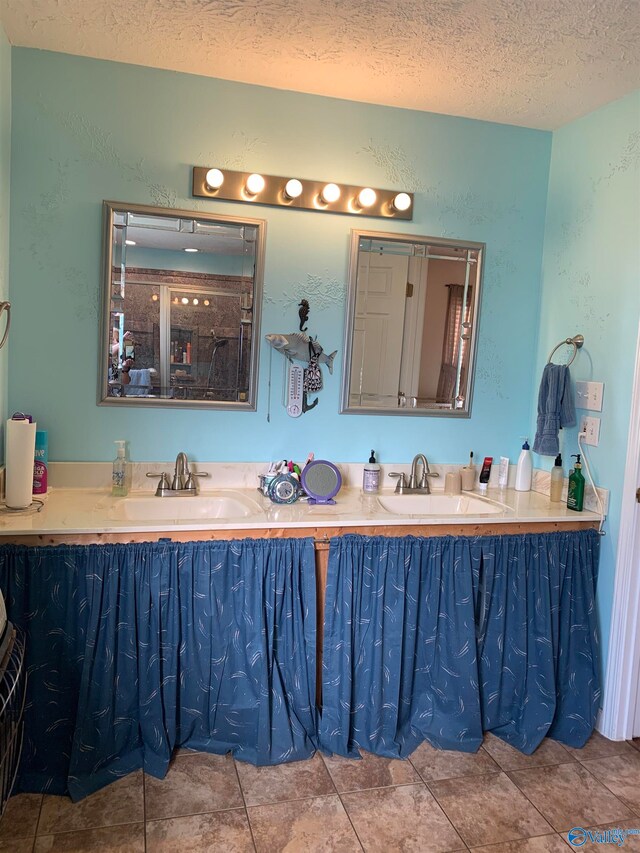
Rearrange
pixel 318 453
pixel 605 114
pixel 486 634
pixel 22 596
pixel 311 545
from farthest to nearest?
pixel 318 453 → pixel 605 114 → pixel 486 634 → pixel 311 545 → pixel 22 596

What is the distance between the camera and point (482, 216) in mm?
2852

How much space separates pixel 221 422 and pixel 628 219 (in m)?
1.69

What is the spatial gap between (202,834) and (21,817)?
52cm

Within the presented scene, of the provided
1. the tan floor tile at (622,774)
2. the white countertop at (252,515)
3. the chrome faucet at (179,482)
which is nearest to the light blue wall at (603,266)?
the white countertop at (252,515)

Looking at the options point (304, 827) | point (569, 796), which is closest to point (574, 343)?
point (569, 796)

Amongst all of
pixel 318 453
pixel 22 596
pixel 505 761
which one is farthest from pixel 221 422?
pixel 505 761

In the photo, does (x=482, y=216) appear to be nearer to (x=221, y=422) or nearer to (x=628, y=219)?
(x=628, y=219)

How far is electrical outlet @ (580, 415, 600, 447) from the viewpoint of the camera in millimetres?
2576

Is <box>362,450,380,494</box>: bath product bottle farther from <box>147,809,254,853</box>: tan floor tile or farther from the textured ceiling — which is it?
the textured ceiling

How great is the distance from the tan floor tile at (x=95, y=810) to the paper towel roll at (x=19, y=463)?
90 centimetres

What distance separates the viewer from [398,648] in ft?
7.53

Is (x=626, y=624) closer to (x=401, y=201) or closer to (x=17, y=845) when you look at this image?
(x=401, y=201)

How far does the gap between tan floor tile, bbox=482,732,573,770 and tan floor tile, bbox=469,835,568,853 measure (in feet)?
1.14

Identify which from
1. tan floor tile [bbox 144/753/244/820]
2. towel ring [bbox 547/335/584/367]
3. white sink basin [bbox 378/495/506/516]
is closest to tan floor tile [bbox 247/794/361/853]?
tan floor tile [bbox 144/753/244/820]
